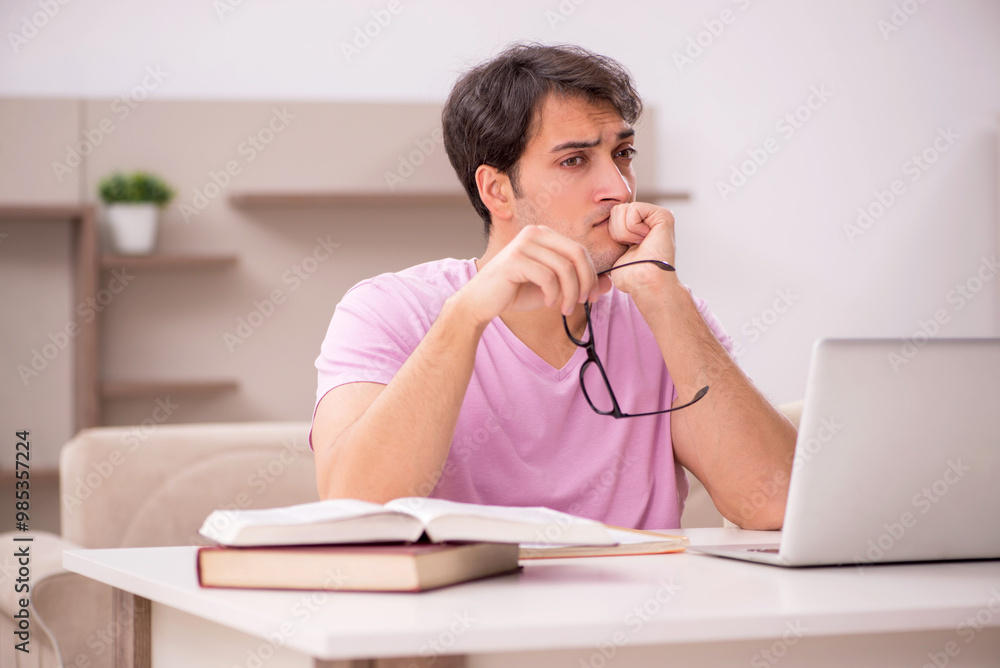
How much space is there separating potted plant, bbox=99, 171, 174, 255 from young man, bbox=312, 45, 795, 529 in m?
1.99

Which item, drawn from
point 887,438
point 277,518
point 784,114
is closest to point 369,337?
point 277,518

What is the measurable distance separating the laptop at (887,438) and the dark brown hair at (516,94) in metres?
0.93

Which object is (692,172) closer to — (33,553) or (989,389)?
(33,553)

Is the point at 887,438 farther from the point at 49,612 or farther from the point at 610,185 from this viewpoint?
the point at 49,612

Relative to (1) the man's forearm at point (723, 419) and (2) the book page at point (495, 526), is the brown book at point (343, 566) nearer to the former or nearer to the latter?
(2) the book page at point (495, 526)

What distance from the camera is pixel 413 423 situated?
125cm

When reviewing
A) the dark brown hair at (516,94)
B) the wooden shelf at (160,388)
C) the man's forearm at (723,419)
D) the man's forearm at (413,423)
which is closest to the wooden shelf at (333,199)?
the wooden shelf at (160,388)

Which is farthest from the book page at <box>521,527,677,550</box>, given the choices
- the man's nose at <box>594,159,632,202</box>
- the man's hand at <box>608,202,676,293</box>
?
the man's nose at <box>594,159,632,202</box>

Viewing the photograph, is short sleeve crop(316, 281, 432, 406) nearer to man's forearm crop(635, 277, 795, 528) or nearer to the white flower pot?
man's forearm crop(635, 277, 795, 528)

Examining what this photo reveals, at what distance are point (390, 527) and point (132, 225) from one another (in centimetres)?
297

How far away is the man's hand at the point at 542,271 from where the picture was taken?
43.9 inches

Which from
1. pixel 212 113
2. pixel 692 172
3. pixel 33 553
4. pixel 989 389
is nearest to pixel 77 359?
pixel 212 113

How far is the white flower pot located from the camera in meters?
3.46

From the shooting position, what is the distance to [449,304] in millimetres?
1263
